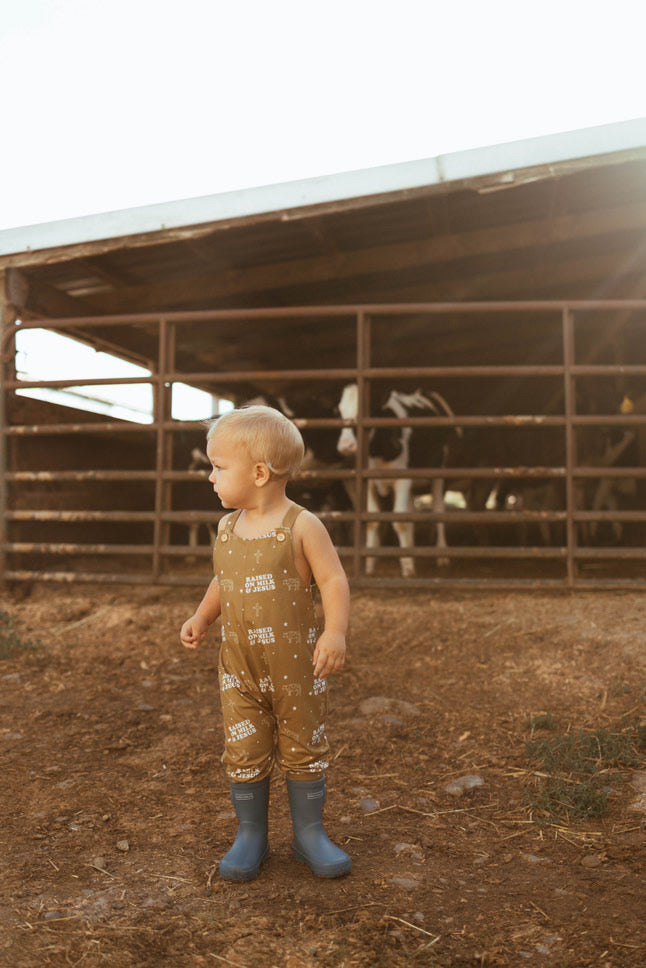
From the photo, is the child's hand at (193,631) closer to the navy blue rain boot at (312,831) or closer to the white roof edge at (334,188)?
the navy blue rain boot at (312,831)

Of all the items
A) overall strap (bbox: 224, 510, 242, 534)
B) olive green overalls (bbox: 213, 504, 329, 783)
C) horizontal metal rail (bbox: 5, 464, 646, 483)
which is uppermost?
horizontal metal rail (bbox: 5, 464, 646, 483)

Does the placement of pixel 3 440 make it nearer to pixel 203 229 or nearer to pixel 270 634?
pixel 203 229

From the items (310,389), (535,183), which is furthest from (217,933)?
(310,389)

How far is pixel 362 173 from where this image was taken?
5.40m

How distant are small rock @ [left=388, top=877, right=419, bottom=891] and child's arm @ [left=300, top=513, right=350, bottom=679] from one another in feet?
1.86

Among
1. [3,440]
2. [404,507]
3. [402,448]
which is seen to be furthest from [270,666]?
[402,448]

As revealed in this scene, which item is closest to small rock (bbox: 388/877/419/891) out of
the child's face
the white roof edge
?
the child's face

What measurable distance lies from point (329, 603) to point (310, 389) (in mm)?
8757

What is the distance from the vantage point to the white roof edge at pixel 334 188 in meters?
5.08

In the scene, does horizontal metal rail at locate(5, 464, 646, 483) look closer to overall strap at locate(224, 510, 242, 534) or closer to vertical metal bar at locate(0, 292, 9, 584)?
vertical metal bar at locate(0, 292, 9, 584)

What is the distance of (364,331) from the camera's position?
588cm

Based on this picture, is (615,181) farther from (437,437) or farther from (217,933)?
(217,933)

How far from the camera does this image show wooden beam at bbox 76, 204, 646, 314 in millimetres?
6547

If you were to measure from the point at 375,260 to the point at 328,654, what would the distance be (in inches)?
212
